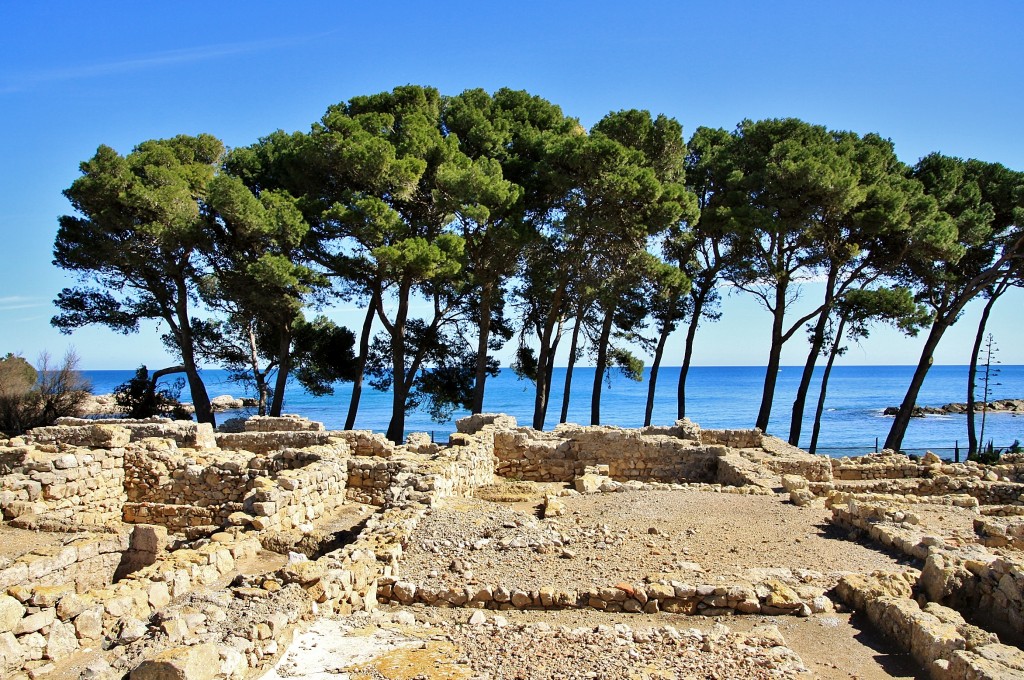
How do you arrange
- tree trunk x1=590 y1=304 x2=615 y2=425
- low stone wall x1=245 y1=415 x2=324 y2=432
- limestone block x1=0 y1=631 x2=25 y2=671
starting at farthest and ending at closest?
tree trunk x1=590 y1=304 x2=615 y2=425 < low stone wall x1=245 y1=415 x2=324 y2=432 < limestone block x1=0 y1=631 x2=25 y2=671

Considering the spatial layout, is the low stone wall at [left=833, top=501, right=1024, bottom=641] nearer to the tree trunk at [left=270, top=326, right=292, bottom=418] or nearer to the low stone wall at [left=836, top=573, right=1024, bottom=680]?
the low stone wall at [left=836, top=573, right=1024, bottom=680]

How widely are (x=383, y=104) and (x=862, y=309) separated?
17.7 m

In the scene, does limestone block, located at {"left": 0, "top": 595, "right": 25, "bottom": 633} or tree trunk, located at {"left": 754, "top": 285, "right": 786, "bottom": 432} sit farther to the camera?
tree trunk, located at {"left": 754, "top": 285, "right": 786, "bottom": 432}

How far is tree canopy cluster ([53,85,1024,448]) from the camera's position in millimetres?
23750

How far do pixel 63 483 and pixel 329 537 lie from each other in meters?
5.14

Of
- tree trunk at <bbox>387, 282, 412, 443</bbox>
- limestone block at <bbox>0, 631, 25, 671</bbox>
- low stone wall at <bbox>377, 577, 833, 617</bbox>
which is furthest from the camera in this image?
tree trunk at <bbox>387, 282, 412, 443</bbox>

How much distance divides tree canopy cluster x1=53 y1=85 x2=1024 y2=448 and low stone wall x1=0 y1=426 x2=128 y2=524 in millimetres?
10331

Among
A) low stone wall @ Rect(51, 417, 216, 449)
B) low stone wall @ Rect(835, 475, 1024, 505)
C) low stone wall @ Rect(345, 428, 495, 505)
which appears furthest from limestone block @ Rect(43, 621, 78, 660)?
low stone wall @ Rect(835, 475, 1024, 505)

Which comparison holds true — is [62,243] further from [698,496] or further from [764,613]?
[764,613]

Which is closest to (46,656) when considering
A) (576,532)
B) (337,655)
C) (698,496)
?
(337,655)

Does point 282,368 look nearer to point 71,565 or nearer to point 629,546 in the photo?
point 71,565

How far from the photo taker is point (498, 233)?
80.9ft

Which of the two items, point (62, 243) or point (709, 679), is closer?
point (709, 679)

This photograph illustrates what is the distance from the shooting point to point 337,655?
612 centimetres
